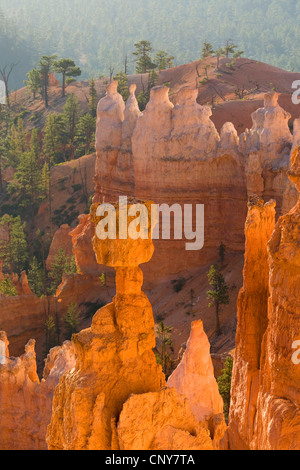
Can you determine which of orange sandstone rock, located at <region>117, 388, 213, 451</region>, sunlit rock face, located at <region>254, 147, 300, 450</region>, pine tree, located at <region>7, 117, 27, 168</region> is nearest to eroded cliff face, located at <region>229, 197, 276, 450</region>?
sunlit rock face, located at <region>254, 147, 300, 450</region>

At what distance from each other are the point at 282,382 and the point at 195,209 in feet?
56.9

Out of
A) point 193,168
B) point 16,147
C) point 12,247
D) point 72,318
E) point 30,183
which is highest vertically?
point 16,147

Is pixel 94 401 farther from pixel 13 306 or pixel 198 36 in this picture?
pixel 198 36

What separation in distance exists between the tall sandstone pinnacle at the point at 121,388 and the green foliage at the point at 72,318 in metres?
19.9

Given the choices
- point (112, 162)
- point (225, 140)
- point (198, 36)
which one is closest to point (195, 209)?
point (225, 140)

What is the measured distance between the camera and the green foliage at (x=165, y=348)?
21.8 m

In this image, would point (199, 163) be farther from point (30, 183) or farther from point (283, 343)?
point (30, 183)

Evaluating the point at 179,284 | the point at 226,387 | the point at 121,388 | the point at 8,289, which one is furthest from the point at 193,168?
the point at 121,388

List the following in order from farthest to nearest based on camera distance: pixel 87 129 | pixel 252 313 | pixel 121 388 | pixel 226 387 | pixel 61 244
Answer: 1. pixel 87 129
2. pixel 61 244
3. pixel 226 387
4. pixel 252 313
5. pixel 121 388

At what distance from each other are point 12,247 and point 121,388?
31466 millimetres

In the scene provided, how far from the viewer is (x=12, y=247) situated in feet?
127

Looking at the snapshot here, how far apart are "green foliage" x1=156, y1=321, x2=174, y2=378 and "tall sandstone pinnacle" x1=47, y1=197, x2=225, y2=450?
12743mm

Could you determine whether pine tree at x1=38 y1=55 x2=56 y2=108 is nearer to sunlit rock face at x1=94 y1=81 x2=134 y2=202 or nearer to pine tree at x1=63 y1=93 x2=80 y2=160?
pine tree at x1=63 y1=93 x2=80 y2=160

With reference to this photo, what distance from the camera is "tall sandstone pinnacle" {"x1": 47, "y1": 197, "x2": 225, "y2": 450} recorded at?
7797 mm
